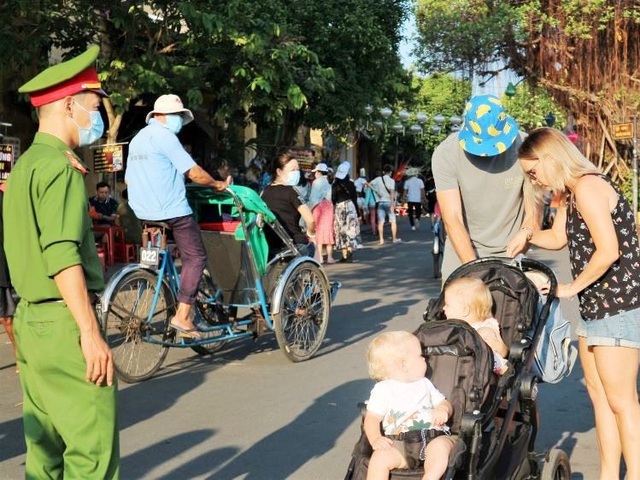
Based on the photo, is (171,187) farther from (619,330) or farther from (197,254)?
(619,330)

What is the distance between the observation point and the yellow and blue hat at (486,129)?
547 cm

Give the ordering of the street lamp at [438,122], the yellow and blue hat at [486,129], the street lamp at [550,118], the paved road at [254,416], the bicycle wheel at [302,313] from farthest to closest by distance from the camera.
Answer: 1. the street lamp at [438,122]
2. the street lamp at [550,118]
3. the bicycle wheel at [302,313]
4. the paved road at [254,416]
5. the yellow and blue hat at [486,129]

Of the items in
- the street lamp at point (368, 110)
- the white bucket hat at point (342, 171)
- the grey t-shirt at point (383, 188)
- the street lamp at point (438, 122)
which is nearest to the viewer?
the white bucket hat at point (342, 171)

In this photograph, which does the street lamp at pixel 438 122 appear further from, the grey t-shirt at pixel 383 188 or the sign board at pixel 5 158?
the sign board at pixel 5 158

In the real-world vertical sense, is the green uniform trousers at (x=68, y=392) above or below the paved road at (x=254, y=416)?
above

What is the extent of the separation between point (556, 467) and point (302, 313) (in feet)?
13.8

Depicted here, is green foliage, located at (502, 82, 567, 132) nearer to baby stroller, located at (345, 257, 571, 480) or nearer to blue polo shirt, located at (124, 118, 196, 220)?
blue polo shirt, located at (124, 118, 196, 220)

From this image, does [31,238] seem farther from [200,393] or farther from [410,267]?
[410,267]

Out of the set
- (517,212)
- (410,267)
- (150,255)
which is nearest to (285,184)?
(150,255)

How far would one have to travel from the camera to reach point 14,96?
18219mm

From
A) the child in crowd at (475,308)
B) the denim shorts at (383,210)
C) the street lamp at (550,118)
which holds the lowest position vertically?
the denim shorts at (383,210)

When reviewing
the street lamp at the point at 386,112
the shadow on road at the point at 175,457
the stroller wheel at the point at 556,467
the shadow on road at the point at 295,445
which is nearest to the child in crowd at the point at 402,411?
the stroller wheel at the point at 556,467

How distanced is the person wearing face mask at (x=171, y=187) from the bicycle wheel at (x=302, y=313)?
0.90 meters

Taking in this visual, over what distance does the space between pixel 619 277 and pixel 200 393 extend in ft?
12.0
